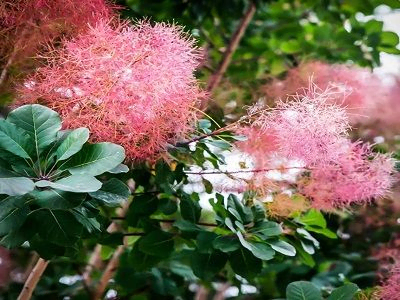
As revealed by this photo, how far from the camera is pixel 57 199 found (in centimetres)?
87

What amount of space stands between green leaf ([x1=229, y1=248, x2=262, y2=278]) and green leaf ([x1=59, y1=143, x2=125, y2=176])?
459mm

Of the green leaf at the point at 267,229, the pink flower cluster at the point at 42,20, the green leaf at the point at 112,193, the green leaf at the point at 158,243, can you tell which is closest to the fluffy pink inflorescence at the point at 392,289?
the green leaf at the point at 267,229

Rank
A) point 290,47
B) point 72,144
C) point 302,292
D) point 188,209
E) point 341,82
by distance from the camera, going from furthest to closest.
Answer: point 290,47
point 341,82
point 188,209
point 302,292
point 72,144

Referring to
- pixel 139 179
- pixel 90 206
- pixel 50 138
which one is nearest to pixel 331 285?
pixel 139 179

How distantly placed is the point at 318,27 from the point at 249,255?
1.13 meters

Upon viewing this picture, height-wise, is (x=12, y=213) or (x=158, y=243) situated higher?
(x=12, y=213)

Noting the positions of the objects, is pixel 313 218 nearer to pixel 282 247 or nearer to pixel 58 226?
pixel 282 247

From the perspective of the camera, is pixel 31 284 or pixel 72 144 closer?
pixel 72 144

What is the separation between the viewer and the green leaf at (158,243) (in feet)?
4.69

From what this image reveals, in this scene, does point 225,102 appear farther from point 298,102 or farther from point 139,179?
point 298,102

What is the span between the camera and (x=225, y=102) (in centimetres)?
181

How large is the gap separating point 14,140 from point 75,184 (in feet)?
0.49

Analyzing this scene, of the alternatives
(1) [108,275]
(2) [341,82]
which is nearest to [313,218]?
(2) [341,82]

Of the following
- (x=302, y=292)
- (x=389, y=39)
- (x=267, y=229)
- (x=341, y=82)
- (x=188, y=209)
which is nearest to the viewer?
(x=302, y=292)
